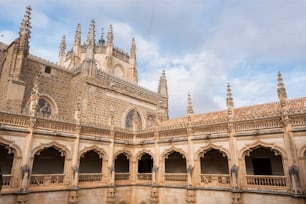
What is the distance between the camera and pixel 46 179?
13.6 m

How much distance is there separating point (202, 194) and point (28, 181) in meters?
10.6

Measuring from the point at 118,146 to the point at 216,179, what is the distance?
7.95 metres

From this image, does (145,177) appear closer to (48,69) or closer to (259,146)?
(259,146)

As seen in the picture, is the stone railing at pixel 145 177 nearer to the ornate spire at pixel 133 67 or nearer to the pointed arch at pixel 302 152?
the pointed arch at pixel 302 152

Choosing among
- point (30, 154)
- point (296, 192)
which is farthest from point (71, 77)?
point (296, 192)

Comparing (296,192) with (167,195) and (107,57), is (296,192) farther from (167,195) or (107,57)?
(107,57)

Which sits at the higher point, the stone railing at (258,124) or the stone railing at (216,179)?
the stone railing at (258,124)

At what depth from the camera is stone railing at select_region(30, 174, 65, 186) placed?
13.3 meters

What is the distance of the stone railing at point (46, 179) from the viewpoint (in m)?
13.3

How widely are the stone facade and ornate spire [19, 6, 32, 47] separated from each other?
10 cm

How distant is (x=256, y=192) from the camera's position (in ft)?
40.2

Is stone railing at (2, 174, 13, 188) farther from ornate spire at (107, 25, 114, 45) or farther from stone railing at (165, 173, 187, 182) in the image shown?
ornate spire at (107, 25, 114, 45)

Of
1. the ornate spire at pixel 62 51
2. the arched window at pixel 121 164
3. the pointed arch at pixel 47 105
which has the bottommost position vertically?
the arched window at pixel 121 164

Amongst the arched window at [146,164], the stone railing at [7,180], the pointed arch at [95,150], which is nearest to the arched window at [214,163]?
the arched window at [146,164]
